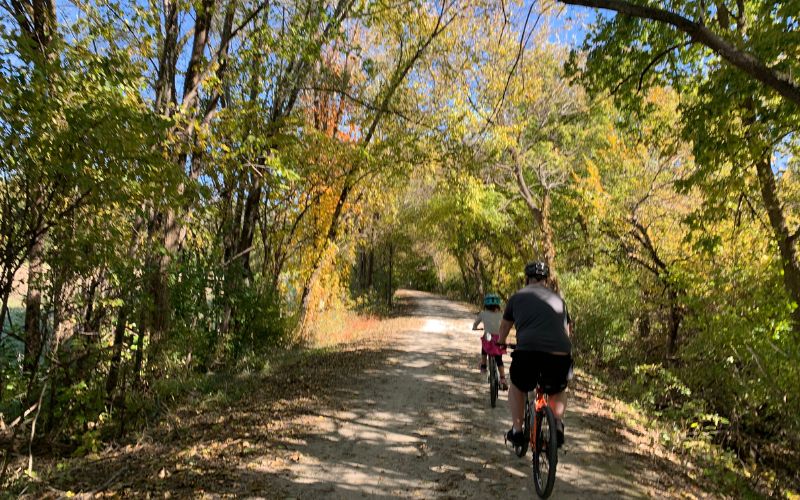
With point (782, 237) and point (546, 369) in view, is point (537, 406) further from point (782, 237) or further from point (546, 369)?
point (782, 237)

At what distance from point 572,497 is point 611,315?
36.4 ft

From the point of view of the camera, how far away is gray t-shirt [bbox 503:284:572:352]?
4.33 metres

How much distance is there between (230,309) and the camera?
1179 cm

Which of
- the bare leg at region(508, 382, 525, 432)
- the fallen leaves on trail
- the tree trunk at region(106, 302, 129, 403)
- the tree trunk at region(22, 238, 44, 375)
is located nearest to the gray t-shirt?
the bare leg at region(508, 382, 525, 432)

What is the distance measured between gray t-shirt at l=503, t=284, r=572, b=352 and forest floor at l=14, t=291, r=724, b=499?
4.78ft

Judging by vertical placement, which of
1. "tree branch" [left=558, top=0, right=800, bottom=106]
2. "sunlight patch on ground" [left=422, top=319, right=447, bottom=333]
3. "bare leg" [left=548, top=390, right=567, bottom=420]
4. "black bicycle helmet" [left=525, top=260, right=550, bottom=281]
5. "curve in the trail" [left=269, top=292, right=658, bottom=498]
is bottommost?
"curve in the trail" [left=269, top=292, right=658, bottom=498]

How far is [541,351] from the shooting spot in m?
4.33

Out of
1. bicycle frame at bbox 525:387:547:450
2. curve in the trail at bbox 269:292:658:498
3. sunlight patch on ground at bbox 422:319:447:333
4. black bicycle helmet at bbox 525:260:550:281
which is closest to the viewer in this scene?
bicycle frame at bbox 525:387:547:450

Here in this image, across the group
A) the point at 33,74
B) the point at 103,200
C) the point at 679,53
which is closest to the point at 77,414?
the point at 103,200

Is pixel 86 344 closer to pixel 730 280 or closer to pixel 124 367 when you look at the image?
pixel 124 367

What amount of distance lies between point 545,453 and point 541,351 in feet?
3.24

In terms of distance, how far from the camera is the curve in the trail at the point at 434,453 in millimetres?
4582

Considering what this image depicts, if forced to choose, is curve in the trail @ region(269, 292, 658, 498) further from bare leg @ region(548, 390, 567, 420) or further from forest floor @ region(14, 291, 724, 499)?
bare leg @ region(548, 390, 567, 420)

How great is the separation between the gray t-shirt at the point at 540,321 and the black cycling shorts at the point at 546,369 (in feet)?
0.26
